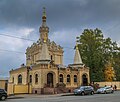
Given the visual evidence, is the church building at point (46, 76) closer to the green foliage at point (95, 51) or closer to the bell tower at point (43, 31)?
the bell tower at point (43, 31)

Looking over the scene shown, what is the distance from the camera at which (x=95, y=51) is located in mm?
59812

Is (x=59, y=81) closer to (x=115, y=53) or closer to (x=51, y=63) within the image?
(x=51, y=63)

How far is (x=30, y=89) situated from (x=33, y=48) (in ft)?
64.4

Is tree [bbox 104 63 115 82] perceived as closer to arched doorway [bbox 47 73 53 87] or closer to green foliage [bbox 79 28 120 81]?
green foliage [bbox 79 28 120 81]

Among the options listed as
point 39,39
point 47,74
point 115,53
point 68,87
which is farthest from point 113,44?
point 47,74

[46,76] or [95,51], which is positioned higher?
[95,51]

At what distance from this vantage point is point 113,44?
6494 centimetres

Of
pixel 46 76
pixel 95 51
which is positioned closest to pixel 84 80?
pixel 46 76

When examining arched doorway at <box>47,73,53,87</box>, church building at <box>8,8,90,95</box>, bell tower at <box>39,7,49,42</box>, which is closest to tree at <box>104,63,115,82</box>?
church building at <box>8,8,90,95</box>

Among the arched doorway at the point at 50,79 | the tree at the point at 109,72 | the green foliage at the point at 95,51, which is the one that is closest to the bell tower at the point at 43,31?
the green foliage at the point at 95,51

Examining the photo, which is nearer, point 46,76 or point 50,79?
point 46,76

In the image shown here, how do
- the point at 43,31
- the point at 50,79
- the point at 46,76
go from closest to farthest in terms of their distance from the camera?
the point at 46,76 → the point at 50,79 → the point at 43,31

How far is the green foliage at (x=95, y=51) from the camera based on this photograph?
5931 cm

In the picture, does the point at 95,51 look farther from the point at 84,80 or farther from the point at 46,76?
the point at 46,76
